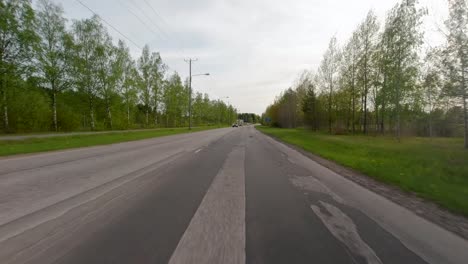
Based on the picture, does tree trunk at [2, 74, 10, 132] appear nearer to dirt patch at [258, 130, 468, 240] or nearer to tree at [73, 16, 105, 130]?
tree at [73, 16, 105, 130]

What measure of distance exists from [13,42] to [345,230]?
1413 inches

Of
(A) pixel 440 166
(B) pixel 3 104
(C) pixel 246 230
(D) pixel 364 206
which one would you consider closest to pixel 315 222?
(C) pixel 246 230

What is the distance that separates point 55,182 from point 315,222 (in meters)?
6.92

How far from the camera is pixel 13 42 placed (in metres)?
23.6

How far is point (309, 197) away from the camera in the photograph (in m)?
4.83

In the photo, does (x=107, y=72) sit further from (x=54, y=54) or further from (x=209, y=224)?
(x=209, y=224)

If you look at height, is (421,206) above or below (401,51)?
below

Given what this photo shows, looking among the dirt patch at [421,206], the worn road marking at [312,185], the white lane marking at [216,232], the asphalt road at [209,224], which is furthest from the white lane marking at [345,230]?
the dirt patch at [421,206]

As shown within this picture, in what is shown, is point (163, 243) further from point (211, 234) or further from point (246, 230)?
point (246, 230)

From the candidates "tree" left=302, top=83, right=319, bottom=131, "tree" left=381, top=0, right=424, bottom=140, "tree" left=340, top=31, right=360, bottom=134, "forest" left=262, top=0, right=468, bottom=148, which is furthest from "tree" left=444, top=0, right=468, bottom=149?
"tree" left=302, top=83, right=319, bottom=131

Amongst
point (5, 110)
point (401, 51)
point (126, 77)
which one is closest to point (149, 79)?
point (126, 77)

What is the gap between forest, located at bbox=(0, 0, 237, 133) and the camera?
23.8 m

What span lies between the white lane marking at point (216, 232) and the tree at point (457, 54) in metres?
19.4

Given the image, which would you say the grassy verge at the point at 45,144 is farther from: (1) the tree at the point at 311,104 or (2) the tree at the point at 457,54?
(1) the tree at the point at 311,104
